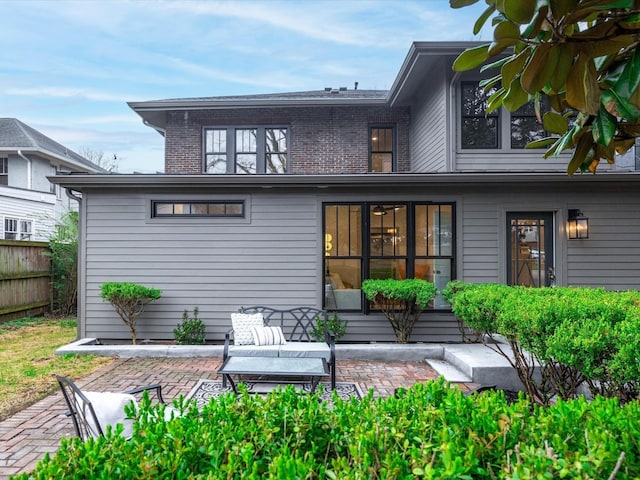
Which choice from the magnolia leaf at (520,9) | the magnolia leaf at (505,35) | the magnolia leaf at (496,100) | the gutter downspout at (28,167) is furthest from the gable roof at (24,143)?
the magnolia leaf at (520,9)

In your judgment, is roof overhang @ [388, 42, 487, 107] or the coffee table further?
roof overhang @ [388, 42, 487, 107]

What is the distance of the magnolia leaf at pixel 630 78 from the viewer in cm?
150

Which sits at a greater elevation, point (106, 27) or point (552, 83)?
point (106, 27)

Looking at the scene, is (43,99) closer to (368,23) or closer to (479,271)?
(368,23)

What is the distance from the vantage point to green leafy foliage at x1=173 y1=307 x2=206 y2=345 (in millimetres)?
6852

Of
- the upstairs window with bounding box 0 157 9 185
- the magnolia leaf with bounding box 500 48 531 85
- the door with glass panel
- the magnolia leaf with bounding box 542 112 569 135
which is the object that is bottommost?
the door with glass panel

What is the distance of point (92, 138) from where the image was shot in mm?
31297

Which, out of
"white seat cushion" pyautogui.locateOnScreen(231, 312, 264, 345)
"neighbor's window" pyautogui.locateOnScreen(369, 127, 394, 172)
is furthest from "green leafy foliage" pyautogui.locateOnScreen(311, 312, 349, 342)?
"neighbor's window" pyautogui.locateOnScreen(369, 127, 394, 172)

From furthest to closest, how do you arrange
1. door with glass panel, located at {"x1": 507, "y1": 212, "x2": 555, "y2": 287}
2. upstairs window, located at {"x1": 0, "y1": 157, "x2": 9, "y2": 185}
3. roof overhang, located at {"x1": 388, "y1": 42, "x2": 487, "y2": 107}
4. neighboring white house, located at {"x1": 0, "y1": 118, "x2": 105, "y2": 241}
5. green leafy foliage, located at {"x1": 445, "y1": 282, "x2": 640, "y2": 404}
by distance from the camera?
upstairs window, located at {"x1": 0, "y1": 157, "x2": 9, "y2": 185}
neighboring white house, located at {"x1": 0, "y1": 118, "x2": 105, "y2": 241}
roof overhang, located at {"x1": 388, "y1": 42, "x2": 487, "y2": 107}
door with glass panel, located at {"x1": 507, "y1": 212, "x2": 555, "y2": 287}
green leafy foliage, located at {"x1": 445, "y1": 282, "x2": 640, "y2": 404}

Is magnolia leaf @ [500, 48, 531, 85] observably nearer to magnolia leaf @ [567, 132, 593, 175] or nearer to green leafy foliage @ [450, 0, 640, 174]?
green leafy foliage @ [450, 0, 640, 174]

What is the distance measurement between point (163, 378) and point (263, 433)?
446 centimetres

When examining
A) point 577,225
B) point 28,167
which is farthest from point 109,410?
point 28,167

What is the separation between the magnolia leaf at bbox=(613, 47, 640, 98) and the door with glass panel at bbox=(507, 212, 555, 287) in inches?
239

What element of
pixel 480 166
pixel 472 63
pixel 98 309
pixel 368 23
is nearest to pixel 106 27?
pixel 368 23
